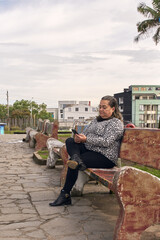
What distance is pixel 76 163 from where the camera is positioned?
4117 millimetres

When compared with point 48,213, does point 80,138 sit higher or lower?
higher

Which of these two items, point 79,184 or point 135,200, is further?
point 79,184

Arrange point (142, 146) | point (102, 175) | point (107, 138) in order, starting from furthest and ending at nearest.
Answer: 1. point (107, 138)
2. point (102, 175)
3. point (142, 146)

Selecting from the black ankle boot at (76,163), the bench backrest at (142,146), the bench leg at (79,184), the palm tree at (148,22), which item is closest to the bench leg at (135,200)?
the bench backrest at (142,146)

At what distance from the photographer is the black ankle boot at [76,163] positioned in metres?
4.12

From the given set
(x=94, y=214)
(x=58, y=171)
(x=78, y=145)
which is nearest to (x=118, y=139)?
(x=78, y=145)

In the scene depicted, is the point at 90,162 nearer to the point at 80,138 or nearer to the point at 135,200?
the point at 80,138

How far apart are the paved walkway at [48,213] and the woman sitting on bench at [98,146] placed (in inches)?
12.3

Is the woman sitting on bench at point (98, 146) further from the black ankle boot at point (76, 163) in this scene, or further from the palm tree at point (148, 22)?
the palm tree at point (148, 22)

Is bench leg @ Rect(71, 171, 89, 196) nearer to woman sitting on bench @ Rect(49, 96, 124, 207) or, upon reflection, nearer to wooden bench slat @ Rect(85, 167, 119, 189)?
woman sitting on bench @ Rect(49, 96, 124, 207)

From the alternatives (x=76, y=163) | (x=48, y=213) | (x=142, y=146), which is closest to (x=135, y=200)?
(x=142, y=146)

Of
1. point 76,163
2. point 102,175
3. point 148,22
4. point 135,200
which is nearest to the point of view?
point 135,200

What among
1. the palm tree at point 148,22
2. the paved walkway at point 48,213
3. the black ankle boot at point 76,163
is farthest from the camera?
the palm tree at point 148,22

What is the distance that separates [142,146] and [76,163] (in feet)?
2.70
